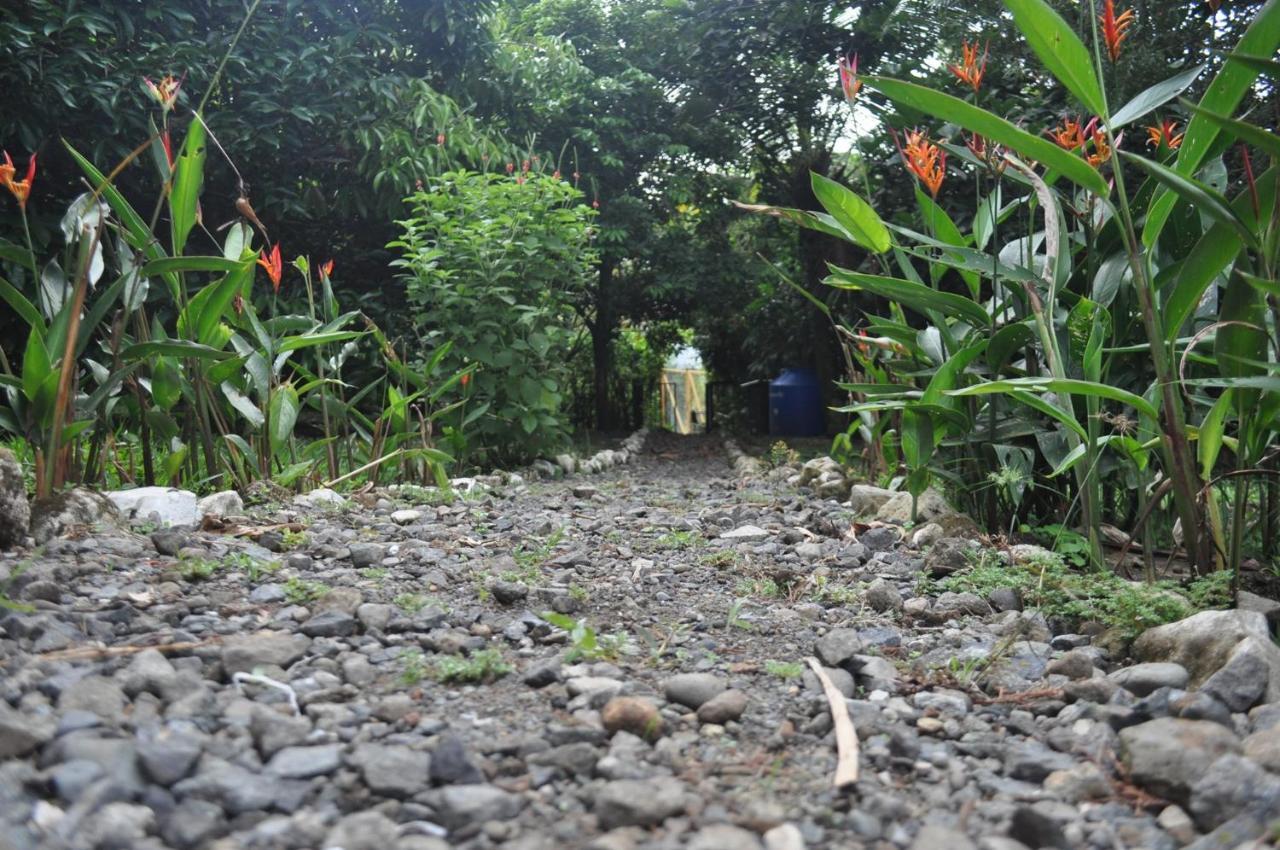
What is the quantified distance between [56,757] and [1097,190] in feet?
5.13

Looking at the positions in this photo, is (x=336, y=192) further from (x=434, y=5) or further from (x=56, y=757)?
(x=56, y=757)

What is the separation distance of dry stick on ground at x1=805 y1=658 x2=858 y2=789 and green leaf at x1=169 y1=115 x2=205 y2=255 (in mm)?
1963

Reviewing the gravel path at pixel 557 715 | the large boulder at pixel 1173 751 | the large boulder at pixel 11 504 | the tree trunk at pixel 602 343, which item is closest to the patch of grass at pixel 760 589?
the gravel path at pixel 557 715

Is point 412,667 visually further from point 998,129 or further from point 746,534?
point 746,534

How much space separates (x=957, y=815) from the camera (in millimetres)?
958

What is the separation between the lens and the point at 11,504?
172 centimetres

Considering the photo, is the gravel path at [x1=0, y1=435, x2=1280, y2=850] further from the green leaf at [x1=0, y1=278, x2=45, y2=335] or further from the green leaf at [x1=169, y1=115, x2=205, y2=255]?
the green leaf at [x1=169, y1=115, x2=205, y2=255]

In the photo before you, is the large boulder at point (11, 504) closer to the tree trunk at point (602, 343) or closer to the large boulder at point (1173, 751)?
the large boulder at point (1173, 751)

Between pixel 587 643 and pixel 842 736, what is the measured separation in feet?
1.22

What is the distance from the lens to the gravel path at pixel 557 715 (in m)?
0.89

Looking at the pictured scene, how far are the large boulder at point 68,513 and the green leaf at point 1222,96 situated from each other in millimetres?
2100

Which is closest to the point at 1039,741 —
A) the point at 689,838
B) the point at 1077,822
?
the point at 1077,822

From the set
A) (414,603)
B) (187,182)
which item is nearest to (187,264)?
(187,182)

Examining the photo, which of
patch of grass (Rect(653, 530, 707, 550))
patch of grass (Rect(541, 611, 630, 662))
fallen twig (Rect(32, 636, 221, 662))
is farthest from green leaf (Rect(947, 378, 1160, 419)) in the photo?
fallen twig (Rect(32, 636, 221, 662))
